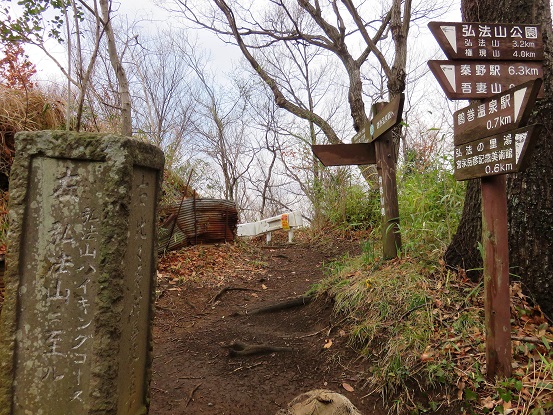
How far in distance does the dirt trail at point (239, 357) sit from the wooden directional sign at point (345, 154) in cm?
166

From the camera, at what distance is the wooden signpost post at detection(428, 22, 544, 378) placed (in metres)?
2.11

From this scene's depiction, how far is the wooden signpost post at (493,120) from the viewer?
2.11 meters

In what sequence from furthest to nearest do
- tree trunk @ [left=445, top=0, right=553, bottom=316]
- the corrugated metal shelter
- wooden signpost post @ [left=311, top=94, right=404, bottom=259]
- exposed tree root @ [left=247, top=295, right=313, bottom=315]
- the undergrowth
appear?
the corrugated metal shelter < exposed tree root @ [left=247, top=295, right=313, bottom=315] < wooden signpost post @ [left=311, top=94, right=404, bottom=259] < tree trunk @ [left=445, top=0, right=553, bottom=316] < the undergrowth

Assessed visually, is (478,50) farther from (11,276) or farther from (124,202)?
(11,276)

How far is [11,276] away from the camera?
190 cm

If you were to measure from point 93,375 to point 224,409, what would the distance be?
1199 mm

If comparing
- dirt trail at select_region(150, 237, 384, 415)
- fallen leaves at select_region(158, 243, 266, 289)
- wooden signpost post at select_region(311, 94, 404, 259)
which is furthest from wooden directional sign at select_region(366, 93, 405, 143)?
fallen leaves at select_region(158, 243, 266, 289)

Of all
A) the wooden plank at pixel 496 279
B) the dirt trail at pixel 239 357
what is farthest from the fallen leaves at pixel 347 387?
the wooden plank at pixel 496 279

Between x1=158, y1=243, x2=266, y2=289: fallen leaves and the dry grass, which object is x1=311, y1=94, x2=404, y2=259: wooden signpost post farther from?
the dry grass

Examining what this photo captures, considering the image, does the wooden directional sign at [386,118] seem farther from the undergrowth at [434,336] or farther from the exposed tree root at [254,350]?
the exposed tree root at [254,350]

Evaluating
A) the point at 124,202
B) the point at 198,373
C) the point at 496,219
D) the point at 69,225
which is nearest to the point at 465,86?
the point at 496,219

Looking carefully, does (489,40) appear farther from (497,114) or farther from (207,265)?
(207,265)

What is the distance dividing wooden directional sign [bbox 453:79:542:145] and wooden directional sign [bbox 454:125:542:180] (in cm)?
5

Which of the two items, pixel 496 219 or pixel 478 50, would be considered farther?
pixel 478 50
